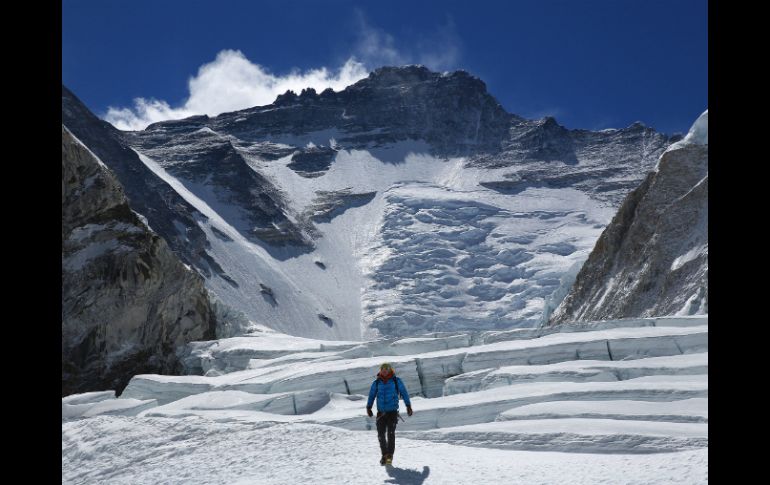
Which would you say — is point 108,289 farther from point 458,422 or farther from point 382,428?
point 382,428

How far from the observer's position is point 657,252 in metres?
36.8

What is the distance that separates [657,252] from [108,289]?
26.8 metres

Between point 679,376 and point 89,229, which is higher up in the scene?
point 89,229

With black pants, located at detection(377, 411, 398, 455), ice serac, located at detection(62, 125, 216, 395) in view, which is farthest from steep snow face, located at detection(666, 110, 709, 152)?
black pants, located at detection(377, 411, 398, 455)

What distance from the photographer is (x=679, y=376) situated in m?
16.3

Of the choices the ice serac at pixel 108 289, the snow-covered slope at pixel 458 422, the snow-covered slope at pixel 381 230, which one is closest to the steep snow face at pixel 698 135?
the snow-covered slope at pixel 458 422

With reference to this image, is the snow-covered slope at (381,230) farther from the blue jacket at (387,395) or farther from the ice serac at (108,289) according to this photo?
the blue jacket at (387,395)

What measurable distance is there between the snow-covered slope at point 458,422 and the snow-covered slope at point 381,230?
7501cm

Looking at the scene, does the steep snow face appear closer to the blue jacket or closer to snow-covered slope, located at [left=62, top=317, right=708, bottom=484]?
snow-covered slope, located at [left=62, top=317, right=708, bottom=484]

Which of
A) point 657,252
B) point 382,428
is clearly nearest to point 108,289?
point 657,252
